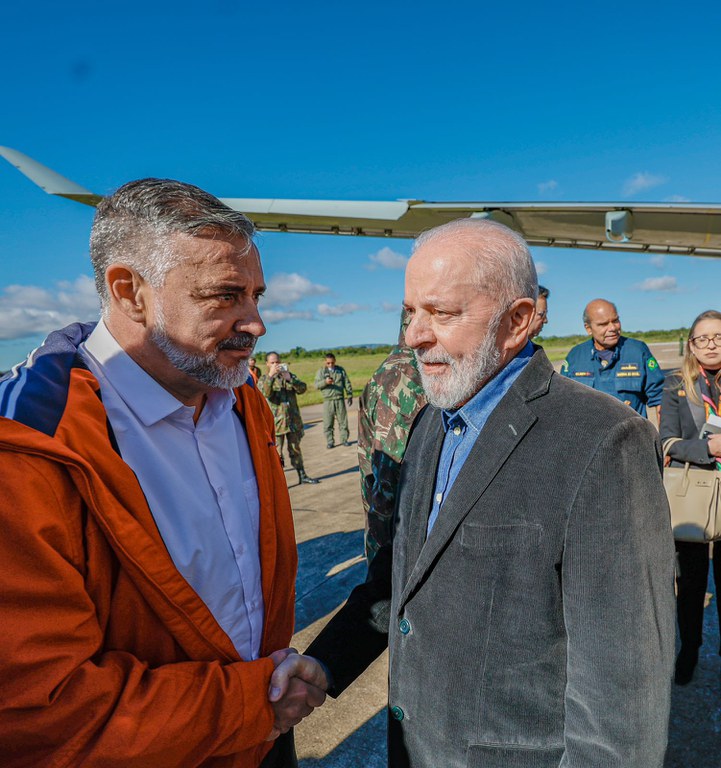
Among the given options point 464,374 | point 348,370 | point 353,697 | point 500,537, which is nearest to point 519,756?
point 500,537

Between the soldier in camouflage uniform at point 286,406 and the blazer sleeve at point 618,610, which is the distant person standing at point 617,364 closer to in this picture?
the blazer sleeve at point 618,610

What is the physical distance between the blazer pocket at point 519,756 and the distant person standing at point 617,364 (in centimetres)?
415

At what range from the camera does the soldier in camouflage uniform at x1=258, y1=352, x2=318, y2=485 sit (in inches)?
339

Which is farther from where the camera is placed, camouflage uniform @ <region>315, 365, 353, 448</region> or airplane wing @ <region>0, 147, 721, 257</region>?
camouflage uniform @ <region>315, 365, 353, 448</region>

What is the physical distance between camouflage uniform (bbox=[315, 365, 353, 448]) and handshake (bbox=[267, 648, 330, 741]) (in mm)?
10113

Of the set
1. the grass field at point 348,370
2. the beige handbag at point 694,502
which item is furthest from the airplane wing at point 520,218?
the grass field at point 348,370

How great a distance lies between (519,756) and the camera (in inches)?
47.3

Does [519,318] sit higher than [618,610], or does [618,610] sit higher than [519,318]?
[519,318]

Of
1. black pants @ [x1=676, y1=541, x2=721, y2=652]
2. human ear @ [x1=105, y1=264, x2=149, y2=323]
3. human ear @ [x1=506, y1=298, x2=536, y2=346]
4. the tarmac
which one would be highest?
human ear @ [x1=105, y1=264, x2=149, y2=323]

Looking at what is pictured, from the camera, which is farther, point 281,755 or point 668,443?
point 668,443

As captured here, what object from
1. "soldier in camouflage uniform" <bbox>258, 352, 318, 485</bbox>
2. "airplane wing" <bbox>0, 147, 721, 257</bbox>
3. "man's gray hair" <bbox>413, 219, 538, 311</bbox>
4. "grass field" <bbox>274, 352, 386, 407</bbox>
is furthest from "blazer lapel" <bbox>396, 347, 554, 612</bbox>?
"grass field" <bbox>274, 352, 386, 407</bbox>

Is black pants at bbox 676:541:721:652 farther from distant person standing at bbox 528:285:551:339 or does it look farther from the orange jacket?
the orange jacket

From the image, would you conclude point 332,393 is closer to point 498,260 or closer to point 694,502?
point 694,502

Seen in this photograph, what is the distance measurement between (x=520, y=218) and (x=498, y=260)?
3.85 metres
